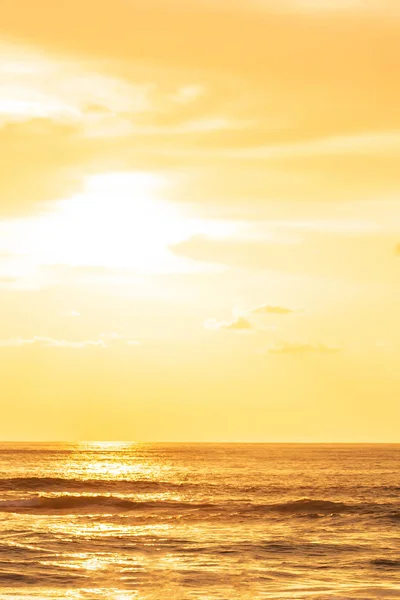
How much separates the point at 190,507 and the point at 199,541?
17652mm

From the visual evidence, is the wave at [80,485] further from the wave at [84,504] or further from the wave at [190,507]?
the wave at [190,507]

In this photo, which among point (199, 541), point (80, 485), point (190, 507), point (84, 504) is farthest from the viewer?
point (80, 485)

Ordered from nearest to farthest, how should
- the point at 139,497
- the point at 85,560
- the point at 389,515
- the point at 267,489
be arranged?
1. the point at 85,560
2. the point at 389,515
3. the point at 139,497
4. the point at 267,489

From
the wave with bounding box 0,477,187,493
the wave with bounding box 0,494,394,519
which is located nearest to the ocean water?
the wave with bounding box 0,494,394,519

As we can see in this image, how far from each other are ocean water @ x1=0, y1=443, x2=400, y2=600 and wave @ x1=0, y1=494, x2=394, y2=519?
76 mm

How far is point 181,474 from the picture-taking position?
100 metres

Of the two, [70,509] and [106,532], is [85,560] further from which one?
[70,509]

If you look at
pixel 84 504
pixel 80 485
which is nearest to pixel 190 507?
pixel 84 504

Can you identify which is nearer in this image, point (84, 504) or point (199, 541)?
point (199, 541)

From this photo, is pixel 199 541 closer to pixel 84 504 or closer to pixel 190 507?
pixel 190 507

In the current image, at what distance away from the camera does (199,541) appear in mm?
42969

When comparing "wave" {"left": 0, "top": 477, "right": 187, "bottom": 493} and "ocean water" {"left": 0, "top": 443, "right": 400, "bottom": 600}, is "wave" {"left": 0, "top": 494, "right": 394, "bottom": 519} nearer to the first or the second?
"ocean water" {"left": 0, "top": 443, "right": 400, "bottom": 600}

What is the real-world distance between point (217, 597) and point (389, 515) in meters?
27.4

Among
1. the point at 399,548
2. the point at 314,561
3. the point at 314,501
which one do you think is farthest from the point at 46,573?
the point at 314,501
